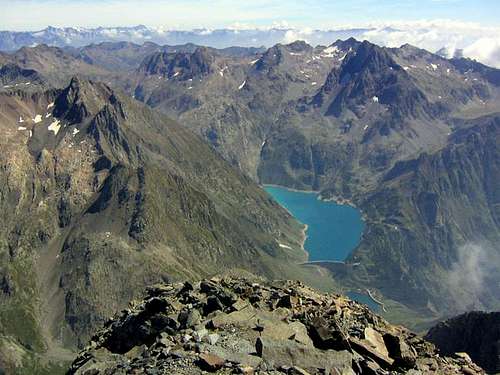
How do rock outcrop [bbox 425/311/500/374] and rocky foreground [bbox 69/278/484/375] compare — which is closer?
rocky foreground [bbox 69/278/484/375]

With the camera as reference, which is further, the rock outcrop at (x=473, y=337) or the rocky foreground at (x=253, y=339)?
the rock outcrop at (x=473, y=337)

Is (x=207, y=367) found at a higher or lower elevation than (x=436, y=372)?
higher

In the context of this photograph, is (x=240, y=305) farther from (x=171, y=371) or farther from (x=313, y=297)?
(x=171, y=371)

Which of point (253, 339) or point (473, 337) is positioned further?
point (473, 337)

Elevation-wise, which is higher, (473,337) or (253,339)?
(253,339)

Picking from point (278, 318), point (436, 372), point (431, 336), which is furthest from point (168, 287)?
point (431, 336)

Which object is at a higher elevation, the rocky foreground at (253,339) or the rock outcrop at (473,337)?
the rocky foreground at (253,339)

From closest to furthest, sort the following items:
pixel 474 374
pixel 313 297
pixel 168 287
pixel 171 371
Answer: pixel 171 371 < pixel 474 374 < pixel 313 297 < pixel 168 287

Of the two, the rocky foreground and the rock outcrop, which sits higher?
the rocky foreground
